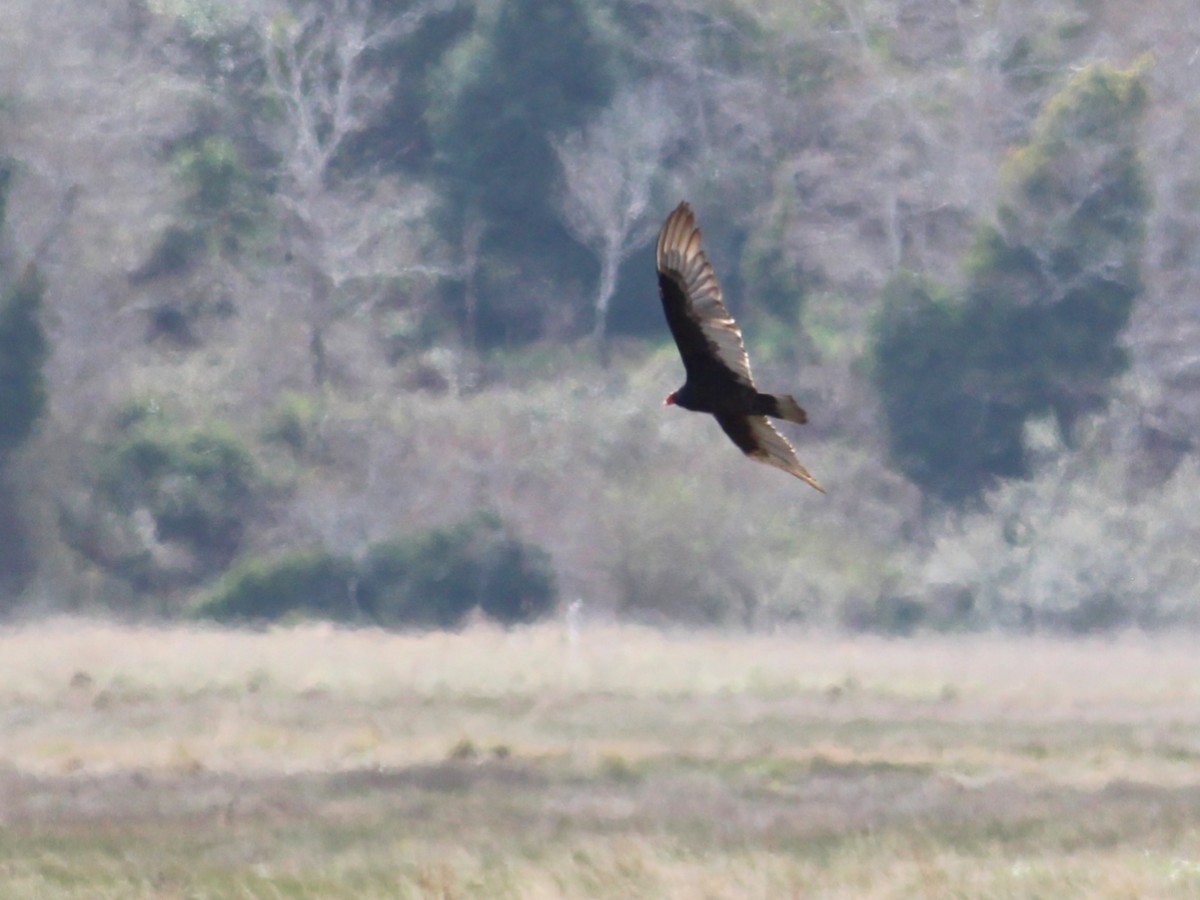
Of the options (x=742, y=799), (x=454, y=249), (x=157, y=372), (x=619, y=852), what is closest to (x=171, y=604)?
(x=157, y=372)

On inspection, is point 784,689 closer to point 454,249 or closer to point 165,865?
point 165,865

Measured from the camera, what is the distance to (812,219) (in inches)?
2071

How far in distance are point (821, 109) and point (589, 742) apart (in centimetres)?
3290

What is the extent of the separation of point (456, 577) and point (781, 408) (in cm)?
3689

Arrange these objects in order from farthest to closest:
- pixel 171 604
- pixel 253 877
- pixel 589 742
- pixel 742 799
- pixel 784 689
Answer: pixel 171 604 → pixel 784 689 → pixel 589 742 → pixel 742 799 → pixel 253 877

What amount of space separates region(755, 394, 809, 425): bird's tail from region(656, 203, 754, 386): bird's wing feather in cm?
9

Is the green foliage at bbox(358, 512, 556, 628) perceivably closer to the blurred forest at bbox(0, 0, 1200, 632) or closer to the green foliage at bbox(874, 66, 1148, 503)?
the blurred forest at bbox(0, 0, 1200, 632)

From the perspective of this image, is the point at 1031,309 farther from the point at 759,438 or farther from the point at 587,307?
the point at 759,438

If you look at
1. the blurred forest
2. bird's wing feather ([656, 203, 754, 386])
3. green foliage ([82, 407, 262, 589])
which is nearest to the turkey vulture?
bird's wing feather ([656, 203, 754, 386])

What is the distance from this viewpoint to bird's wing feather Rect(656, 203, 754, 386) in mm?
9242

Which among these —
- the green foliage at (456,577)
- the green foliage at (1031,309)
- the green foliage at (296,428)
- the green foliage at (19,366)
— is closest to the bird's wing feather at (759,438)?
the green foliage at (456,577)

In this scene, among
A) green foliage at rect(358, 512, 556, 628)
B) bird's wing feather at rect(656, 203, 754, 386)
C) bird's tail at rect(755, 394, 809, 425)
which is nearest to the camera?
bird's tail at rect(755, 394, 809, 425)

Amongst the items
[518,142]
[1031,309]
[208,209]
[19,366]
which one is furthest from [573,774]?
[208,209]

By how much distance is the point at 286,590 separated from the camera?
150 feet
